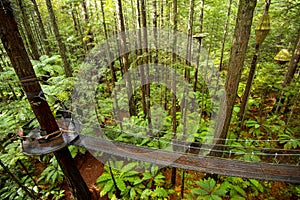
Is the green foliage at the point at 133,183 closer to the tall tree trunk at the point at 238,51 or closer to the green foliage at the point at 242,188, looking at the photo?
the green foliage at the point at 242,188

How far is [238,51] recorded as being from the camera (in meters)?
3.44

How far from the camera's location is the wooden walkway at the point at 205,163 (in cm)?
364

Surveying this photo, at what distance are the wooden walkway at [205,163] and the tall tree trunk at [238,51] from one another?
78 cm

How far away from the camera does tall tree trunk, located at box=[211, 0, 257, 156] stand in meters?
3.11

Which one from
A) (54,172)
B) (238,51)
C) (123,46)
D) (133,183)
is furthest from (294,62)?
(54,172)

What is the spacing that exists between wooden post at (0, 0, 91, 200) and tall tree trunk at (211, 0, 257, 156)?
3664mm

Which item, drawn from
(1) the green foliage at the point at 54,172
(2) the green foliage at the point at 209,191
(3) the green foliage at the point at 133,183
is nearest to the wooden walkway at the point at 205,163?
(3) the green foliage at the point at 133,183

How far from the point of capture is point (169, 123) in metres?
7.87

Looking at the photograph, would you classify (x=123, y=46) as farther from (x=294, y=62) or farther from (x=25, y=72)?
(x=294, y=62)

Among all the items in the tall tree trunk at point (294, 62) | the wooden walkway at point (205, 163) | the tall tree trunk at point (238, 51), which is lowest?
the wooden walkway at point (205, 163)

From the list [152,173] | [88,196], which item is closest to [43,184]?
[88,196]

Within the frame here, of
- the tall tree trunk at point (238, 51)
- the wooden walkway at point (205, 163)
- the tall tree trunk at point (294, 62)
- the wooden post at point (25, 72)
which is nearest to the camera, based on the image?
the wooden post at point (25, 72)

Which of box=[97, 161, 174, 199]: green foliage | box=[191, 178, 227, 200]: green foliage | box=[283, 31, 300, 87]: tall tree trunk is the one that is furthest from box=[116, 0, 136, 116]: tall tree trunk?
box=[283, 31, 300, 87]: tall tree trunk

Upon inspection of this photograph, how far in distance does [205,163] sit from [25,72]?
399cm
